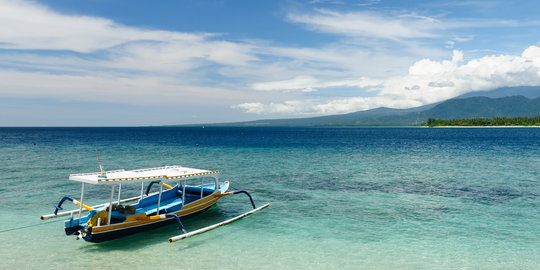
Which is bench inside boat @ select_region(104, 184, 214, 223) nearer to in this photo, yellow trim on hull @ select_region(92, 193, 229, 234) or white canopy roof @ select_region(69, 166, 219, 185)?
yellow trim on hull @ select_region(92, 193, 229, 234)

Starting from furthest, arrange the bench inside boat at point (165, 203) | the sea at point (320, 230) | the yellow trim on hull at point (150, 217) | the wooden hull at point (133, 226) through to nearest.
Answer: the bench inside boat at point (165, 203) → the yellow trim on hull at point (150, 217) → the wooden hull at point (133, 226) → the sea at point (320, 230)

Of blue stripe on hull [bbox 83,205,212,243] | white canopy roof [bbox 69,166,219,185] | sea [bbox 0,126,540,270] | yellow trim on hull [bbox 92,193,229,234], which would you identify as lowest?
sea [bbox 0,126,540,270]

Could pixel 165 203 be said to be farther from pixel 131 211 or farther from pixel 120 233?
pixel 120 233

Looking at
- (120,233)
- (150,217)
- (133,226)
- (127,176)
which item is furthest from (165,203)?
(120,233)

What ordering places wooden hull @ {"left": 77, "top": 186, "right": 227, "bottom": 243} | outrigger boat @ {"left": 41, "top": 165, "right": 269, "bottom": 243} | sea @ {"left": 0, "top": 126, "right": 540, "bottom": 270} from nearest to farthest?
sea @ {"left": 0, "top": 126, "right": 540, "bottom": 270}, wooden hull @ {"left": 77, "top": 186, "right": 227, "bottom": 243}, outrigger boat @ {"left": 41, "top": 165, "right": 269, "bottom": 243}

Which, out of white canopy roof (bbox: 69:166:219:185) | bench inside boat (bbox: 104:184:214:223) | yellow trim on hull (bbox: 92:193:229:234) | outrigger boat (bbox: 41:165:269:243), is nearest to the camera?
outrigger boat (bbox: 41:165:269:243)

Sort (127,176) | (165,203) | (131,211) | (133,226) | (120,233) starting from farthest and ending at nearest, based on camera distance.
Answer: (165,203) → (127,176) → (131,211) → (133,226) → (120,233)

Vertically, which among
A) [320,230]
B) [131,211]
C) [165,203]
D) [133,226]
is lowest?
[320,230]

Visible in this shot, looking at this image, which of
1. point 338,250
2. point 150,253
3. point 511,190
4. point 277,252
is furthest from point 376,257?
point 511,190

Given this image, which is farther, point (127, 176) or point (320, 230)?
point (320, 230)

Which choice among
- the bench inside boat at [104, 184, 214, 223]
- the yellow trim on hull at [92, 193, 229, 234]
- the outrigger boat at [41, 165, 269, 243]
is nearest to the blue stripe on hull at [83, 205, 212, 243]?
the outrigger boat at [41, 165, 269, 243]

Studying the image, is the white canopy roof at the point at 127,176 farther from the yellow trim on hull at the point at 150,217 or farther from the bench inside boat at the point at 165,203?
the yellow trim on hull at the point at 150,217

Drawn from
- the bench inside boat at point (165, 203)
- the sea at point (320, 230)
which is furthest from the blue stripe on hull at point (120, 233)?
the bench inside boat at point (165, 203)

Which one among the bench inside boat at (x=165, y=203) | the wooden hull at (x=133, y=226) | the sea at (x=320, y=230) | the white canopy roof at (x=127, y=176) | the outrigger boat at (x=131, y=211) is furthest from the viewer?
the bench inside boat at (x=165, y=203)
